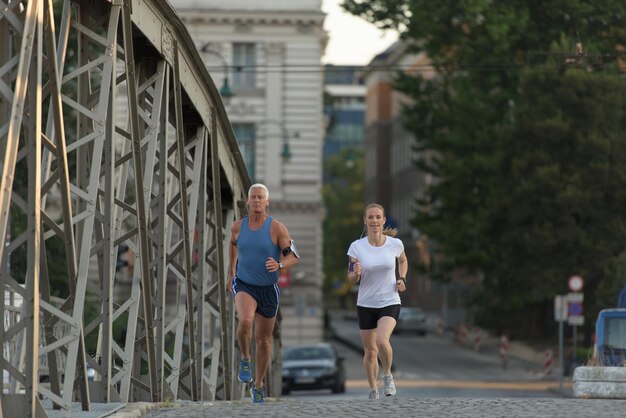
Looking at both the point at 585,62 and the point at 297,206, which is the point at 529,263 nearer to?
the point at 585,62

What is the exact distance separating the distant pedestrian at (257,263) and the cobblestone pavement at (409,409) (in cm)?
71

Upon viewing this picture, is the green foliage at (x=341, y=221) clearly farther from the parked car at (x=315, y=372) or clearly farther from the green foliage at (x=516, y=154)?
the parked car at (x=315, y=372)

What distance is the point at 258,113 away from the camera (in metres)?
78.9

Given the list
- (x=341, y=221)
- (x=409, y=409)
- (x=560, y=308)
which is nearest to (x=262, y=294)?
(x=409, y=409)

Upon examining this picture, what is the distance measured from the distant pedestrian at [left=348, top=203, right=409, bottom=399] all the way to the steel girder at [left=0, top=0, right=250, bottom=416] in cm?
181

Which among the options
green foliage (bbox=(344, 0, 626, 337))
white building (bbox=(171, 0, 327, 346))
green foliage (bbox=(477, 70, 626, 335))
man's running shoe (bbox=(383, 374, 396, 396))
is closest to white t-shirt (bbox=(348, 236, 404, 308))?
man's running shoe (bbox=(383, 374, 396, 396))

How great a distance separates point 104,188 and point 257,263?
143 centimetres

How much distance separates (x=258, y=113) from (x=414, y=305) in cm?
5427

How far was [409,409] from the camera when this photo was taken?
14508 mm

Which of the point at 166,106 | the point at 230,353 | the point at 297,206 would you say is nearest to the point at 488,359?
the point at 297,206

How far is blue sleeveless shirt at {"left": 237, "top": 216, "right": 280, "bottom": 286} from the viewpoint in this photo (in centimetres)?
1582

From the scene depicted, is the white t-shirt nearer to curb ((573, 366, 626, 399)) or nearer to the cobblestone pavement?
the cobblestone pavement

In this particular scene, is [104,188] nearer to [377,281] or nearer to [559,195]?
[377,281]

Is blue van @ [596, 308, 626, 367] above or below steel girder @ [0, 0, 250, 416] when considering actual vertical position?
below
